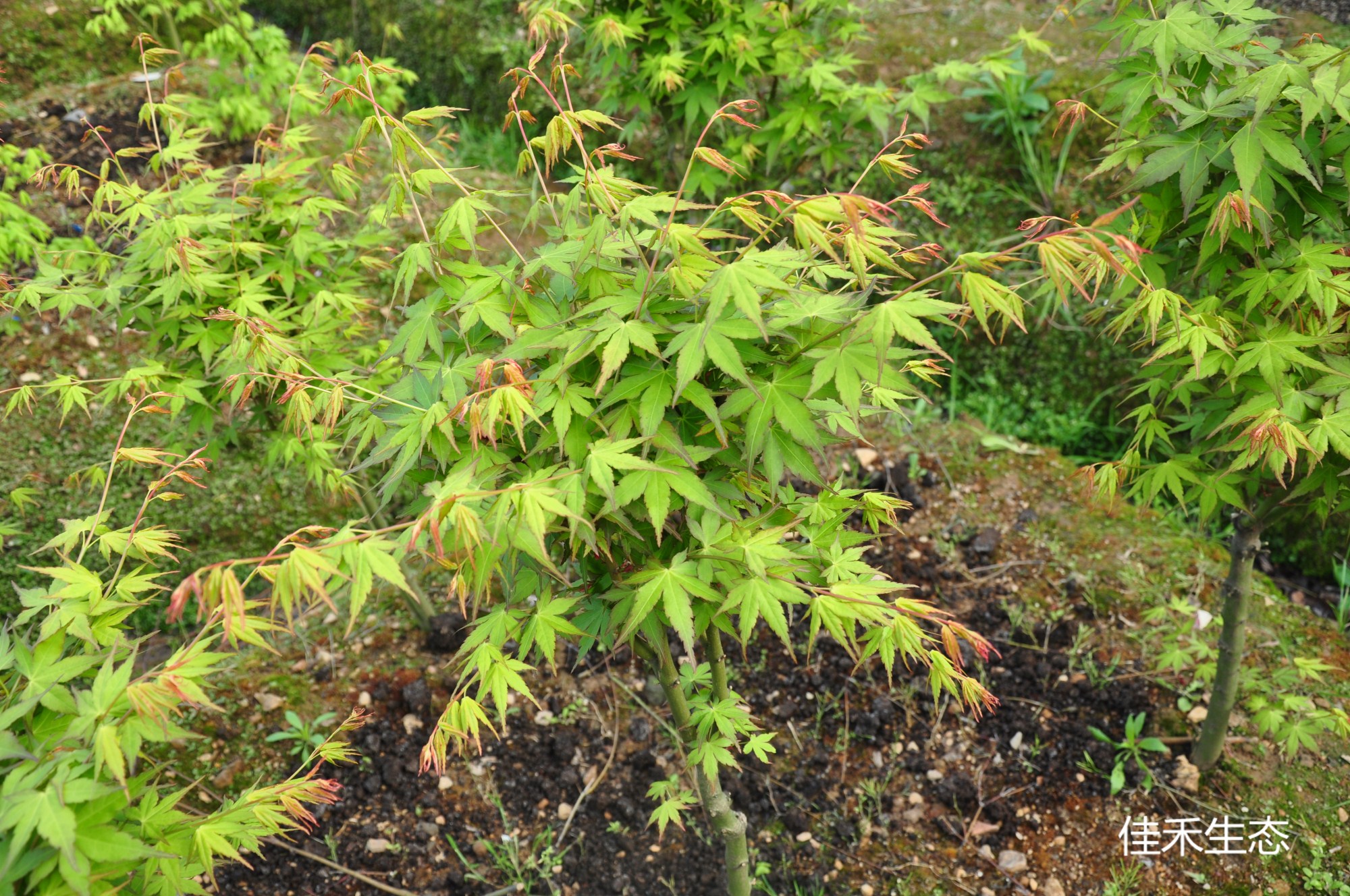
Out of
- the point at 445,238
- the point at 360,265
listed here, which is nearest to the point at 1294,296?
the point at 445,238

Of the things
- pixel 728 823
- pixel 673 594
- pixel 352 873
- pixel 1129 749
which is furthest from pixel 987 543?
pixel 352 873

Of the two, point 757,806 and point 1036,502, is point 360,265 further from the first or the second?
point 1036,502

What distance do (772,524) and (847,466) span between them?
238cm

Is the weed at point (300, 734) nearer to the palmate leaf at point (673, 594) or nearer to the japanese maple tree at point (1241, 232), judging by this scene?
the palmate leaf at point (673, 594)

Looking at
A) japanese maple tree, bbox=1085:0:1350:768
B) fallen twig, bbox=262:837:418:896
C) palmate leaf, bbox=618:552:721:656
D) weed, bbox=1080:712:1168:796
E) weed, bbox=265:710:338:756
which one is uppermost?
japanese maple tree, bbox=1085:0:1350:768

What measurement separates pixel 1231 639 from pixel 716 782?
1.90 m

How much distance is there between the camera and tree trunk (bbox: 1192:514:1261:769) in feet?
9.50

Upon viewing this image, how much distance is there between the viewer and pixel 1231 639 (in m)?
2.98

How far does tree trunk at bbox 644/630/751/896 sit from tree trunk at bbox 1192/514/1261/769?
1732 millimetres

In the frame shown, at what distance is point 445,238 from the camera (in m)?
1.93

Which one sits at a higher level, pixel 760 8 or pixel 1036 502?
pixel 760 8

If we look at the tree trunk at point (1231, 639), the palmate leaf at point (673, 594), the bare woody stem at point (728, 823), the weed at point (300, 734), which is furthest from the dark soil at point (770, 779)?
the palmate leaf at point (673, 594)

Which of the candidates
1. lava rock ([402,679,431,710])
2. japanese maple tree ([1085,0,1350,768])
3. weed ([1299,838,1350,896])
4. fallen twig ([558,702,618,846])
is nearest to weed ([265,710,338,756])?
lava rock ([402,679,431,710])

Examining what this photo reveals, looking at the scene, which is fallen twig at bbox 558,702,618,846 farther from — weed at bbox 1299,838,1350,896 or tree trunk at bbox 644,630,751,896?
weed at bbox 1299,838,1350,896
